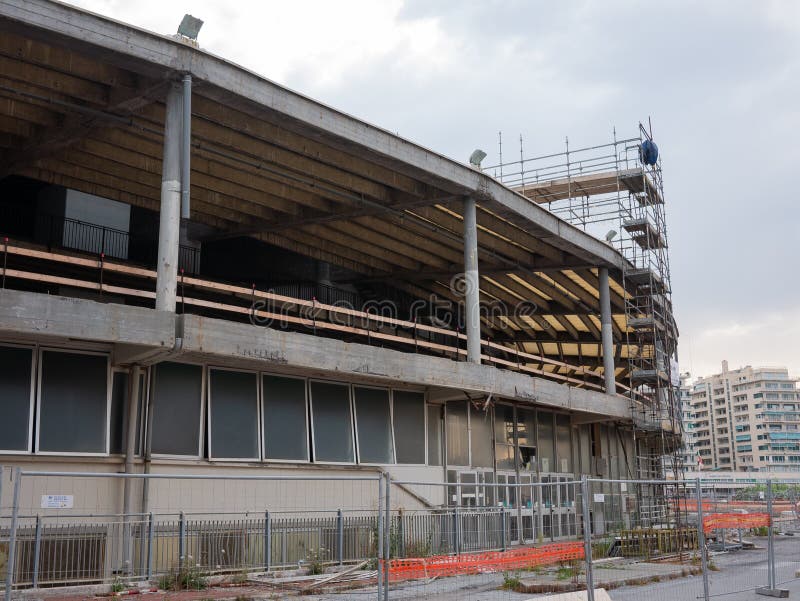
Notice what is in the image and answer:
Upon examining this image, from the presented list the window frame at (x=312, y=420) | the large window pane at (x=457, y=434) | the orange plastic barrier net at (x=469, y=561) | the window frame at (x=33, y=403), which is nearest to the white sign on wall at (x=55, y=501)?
the orange plastic barrier net at (x=469, y=561)

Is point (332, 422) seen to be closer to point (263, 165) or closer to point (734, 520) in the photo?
point (263, 165)

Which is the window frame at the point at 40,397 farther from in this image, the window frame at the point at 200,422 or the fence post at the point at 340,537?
the fence post at the point at 340,537

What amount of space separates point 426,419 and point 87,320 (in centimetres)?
1117

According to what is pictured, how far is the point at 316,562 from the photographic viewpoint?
16.3 m

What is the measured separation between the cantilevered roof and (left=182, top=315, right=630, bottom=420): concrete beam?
4.94m

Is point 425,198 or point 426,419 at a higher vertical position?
point 425,198

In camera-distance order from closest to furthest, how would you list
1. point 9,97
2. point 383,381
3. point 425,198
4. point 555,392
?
1. point 9,97
2. point 383,381
3. point 425,198
4. point 555,392

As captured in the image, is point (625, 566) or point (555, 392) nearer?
point (625, 566)

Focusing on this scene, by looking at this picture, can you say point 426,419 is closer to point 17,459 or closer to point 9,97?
point 17,459

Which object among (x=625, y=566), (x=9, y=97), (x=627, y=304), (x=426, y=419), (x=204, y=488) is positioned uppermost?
(x=9, y=97)

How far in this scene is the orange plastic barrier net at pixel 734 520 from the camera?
21.7 metres

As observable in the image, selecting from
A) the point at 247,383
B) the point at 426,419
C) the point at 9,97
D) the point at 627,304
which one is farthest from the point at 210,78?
the point at 627,304

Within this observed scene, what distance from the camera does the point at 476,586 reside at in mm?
15531

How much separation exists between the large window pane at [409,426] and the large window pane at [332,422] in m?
1.80
